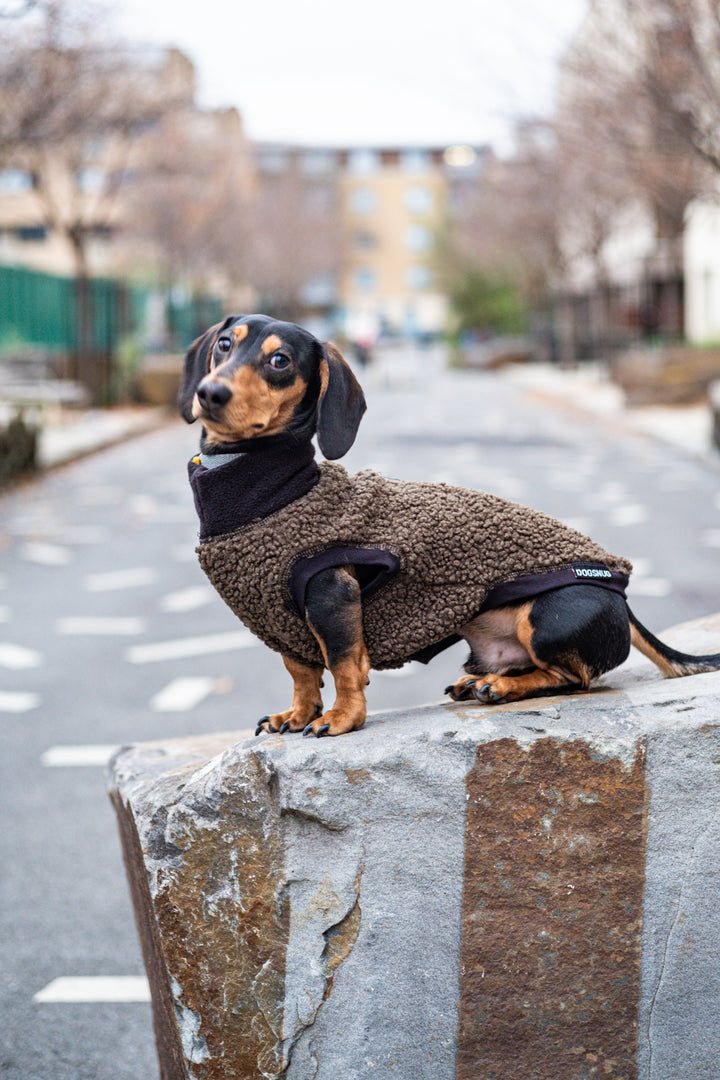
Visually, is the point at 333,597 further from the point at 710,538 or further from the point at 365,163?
the point at 365,163

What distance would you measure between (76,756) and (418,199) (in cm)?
9312

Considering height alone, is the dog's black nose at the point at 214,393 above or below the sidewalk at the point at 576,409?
above

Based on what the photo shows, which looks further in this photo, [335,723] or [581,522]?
[581,522]

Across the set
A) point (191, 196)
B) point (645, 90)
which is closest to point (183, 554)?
point (645, 90)

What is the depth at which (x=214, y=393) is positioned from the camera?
250cm

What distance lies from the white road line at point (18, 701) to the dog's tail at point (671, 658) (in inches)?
151

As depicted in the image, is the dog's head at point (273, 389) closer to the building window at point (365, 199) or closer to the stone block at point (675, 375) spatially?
the stone block at point (675, 375)

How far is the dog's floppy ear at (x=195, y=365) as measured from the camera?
275 cm

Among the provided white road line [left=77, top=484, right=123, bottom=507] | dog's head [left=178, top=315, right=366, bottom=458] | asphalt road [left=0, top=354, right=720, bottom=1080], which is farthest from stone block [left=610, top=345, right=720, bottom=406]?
dog's head [left=178, top=315, right=366, bottom=458]

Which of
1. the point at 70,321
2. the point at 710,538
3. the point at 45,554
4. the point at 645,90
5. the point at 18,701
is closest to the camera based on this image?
the point at 18,701

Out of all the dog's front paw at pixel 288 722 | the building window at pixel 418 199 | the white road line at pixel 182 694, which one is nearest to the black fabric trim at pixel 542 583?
the dog's front paw at pixel 288 722

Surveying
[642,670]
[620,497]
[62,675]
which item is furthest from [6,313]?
[642,670]

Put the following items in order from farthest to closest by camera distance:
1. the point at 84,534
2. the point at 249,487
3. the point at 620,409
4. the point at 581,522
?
the point at 620,409, the point at 84,534, the point at 581,522, the point at 249,487

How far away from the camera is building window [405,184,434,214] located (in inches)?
3684
